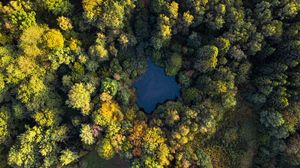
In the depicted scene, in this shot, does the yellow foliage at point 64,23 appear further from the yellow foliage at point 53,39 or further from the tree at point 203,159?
the tree at point 203,159

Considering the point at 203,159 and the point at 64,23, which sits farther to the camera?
the point at 203,159

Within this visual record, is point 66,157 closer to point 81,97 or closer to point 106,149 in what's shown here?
point 106,149

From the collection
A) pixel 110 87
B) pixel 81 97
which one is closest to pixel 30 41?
pixel 81 97

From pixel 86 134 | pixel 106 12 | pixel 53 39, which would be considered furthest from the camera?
pixel 86 134

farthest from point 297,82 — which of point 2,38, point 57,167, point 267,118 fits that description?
point 2,38

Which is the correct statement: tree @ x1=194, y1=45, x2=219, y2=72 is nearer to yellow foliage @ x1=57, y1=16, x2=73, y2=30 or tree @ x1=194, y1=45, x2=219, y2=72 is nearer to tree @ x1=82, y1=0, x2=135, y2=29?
tree @ x1=82, y1=0, x2=135, y2=29

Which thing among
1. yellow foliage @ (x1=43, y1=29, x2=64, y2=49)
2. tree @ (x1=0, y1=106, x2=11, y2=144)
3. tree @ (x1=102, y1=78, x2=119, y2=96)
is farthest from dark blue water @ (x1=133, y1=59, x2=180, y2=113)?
tree @ (x1=0, y1=106, x2=11, y2=144)

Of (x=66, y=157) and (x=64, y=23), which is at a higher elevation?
(x=64, y=23)
